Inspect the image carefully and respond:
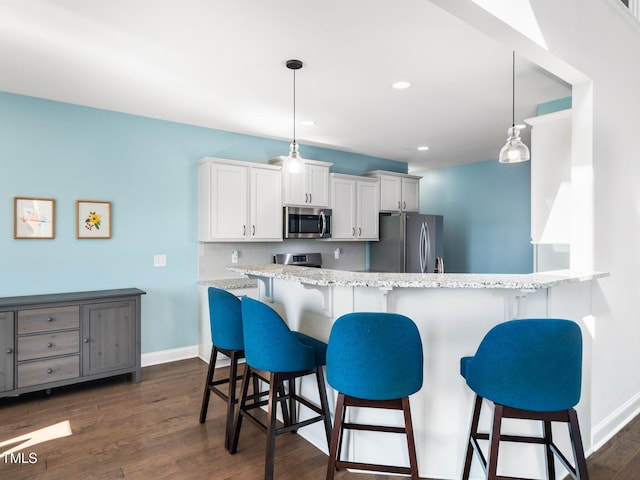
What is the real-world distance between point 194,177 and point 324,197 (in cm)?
167

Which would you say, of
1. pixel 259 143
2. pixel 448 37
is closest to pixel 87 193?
pixel 259 143

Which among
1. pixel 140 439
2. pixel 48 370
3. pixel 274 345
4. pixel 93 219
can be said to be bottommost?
pixel 140 439

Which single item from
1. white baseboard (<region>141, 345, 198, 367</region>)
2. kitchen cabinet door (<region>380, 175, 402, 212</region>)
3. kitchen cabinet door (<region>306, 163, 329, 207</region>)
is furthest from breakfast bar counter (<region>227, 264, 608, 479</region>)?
kitchen cabinet door (<region>380, 175, 402, 212</region>)

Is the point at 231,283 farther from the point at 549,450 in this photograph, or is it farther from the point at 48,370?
the point at 549,450

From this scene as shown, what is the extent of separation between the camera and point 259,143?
15.7 feet

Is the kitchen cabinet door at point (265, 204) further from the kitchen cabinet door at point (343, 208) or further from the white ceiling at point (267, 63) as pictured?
the kitchen cabinet door at point (343, 208)

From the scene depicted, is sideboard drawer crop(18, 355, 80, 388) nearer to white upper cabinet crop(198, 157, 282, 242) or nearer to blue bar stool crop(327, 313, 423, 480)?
white upper cabinet crop(198, 157, 282, 242)

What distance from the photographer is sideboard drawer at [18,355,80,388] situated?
10.1 feet

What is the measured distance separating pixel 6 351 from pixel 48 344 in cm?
27

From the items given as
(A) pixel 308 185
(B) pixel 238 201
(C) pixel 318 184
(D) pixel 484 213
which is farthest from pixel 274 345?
(D) pixel 484 213

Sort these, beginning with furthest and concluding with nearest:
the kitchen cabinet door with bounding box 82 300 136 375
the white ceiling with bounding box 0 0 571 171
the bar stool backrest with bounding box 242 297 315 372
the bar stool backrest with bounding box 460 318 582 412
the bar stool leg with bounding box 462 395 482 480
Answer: the kitchen cabinet door with bounding box 82 300 136 375, the white ceiling with bounding box 0 0 571 171, the bar stool backrest with bounding box 242 297 315 372, the bar stool leg with bounding box 462 395 482 480, the bar stool backrest with bounding box 460 318 582 412

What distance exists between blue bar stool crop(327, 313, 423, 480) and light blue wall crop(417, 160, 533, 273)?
15.9ft

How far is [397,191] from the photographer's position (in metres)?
5.89

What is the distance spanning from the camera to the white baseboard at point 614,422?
240cm
